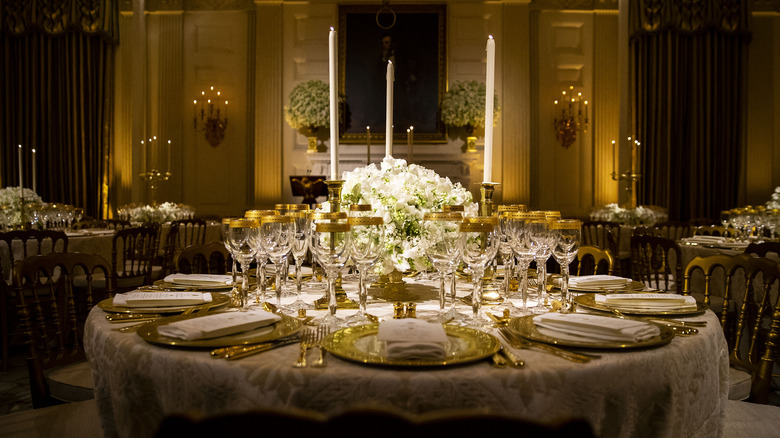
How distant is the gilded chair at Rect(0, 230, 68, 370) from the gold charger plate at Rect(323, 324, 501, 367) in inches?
125

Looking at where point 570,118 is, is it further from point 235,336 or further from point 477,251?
point 235,336

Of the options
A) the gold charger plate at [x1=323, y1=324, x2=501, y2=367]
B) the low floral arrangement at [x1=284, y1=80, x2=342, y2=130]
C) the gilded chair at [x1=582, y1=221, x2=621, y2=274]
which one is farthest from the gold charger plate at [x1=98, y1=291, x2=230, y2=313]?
the low floral arrangement at [x1=284, y1=80, x2=342, y2=130]

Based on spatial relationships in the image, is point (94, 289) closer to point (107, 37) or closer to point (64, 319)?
point (64, 319)

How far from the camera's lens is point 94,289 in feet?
13.5

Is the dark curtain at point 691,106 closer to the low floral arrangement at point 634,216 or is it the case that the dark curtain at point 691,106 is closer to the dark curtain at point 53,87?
the low floral arrangement at point 634,216

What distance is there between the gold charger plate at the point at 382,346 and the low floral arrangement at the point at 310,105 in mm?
6623

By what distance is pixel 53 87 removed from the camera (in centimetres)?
801

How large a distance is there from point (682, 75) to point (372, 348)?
27.1 feet

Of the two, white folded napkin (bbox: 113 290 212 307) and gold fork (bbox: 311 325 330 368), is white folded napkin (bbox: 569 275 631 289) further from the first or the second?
white folded napkin (bbox: 113 290 212 307)

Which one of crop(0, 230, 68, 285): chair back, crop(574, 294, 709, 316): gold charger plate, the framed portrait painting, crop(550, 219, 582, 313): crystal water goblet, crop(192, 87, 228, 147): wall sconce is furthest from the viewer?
crop(192, 87, 228, 147): wall sconce

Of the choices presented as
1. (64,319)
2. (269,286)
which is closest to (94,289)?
(64,319)

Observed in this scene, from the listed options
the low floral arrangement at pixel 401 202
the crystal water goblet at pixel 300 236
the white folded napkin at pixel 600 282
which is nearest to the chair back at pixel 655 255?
the white folded napkin at pixel 600 282

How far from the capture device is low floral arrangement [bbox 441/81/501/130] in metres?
7.63

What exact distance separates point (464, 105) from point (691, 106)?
327cm
